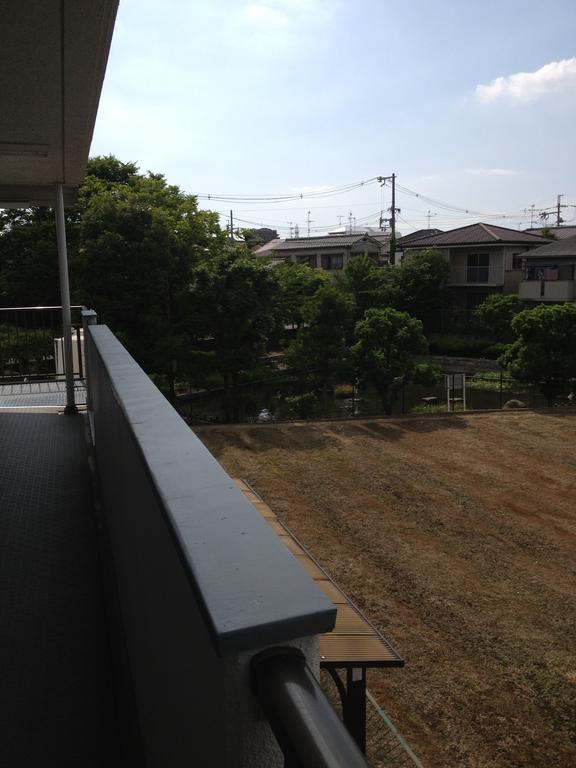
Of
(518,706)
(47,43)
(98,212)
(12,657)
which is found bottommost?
(518,706)

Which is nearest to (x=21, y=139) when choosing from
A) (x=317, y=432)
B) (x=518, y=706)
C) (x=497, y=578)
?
(x=518, y=706)

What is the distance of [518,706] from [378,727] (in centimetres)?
143

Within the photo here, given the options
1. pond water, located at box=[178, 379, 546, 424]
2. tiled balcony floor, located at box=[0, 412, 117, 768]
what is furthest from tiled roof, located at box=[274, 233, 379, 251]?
tiled balcony floor, located at box=[0, 412, 117, 768]

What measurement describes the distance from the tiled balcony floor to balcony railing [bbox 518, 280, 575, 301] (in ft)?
71.6

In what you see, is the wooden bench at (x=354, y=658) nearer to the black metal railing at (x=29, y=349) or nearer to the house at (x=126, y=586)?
the house at (x=126, y=586)

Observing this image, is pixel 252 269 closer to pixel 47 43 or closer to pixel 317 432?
pixel 317 432

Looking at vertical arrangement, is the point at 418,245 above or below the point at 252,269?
above

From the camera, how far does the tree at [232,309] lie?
15500 millimetres

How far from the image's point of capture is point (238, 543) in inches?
29.7

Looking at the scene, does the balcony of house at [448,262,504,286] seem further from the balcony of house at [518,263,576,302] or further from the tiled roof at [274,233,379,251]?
the tiled roof at [274,233,379,251]

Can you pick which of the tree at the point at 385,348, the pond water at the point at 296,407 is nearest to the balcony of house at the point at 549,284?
the pond water at the point at 296,407

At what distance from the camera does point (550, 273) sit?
2316 cm

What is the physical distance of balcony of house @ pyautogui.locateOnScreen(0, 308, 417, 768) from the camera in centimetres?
61

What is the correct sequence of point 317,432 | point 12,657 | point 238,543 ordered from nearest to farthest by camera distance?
1. point 238,543
2. point 12,657
3. point 317,432
